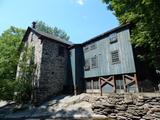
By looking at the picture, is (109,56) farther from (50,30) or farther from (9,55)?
(50,30)

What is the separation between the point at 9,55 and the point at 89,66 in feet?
55.4

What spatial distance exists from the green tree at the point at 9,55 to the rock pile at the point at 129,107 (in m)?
14.9

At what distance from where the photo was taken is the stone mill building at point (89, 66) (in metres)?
17.3

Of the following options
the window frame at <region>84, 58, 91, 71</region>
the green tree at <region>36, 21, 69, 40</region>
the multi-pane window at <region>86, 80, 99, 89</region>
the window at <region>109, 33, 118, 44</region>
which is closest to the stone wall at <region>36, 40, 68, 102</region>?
the window frame at <region>84, 58, 91, 71</region>

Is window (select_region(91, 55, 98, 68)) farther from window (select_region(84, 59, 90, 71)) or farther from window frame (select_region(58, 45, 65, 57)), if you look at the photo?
window frame (select_region(58, 45, 65, 57))

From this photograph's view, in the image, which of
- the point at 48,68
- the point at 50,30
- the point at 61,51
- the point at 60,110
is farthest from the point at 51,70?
the point at 50,30

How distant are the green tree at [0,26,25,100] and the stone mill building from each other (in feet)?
17.5

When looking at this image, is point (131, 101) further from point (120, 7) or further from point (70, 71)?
point (70, 71)

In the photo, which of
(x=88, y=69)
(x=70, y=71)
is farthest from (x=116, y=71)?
(x=70, y=71)

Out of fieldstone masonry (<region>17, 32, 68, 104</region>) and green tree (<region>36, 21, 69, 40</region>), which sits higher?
green tree (<region>36, 21, 69, 40</region>)

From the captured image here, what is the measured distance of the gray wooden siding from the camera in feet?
57.0

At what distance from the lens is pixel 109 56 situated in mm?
19500

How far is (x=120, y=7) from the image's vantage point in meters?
16.2

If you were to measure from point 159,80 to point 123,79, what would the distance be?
467 cm
